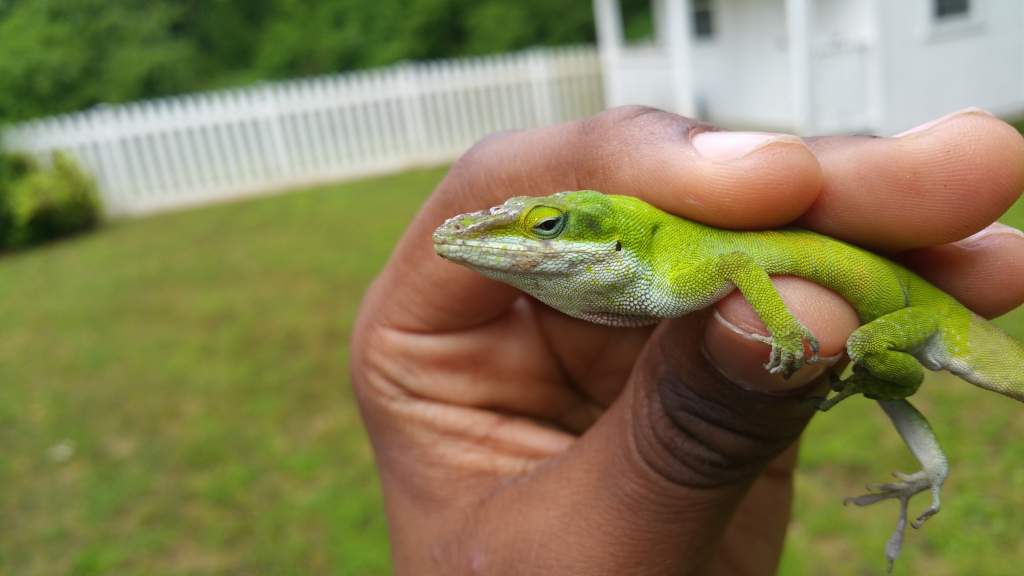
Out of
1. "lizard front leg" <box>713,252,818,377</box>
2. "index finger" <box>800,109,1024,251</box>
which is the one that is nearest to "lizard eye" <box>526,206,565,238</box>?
"lizard front leg" <box>713,252,818,377</box>

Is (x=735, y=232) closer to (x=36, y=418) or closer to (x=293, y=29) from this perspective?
(x=36, y=418)

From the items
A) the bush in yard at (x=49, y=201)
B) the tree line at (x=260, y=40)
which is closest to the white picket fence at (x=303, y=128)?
the bush in yard at (x=49, y=201)

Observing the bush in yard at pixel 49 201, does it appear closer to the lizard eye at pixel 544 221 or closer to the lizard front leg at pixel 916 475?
the lizard eye at pixel 544 221

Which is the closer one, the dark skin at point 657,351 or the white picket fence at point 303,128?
the dark skin at point 657,351

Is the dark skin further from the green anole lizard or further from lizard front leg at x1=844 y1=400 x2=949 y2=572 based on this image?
lizard front leg at x1=844 y1=400 x2=949 y2=572

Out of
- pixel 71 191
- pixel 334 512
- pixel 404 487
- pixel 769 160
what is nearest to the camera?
pixel 769 160

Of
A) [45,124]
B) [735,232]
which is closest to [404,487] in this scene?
[735,232]
